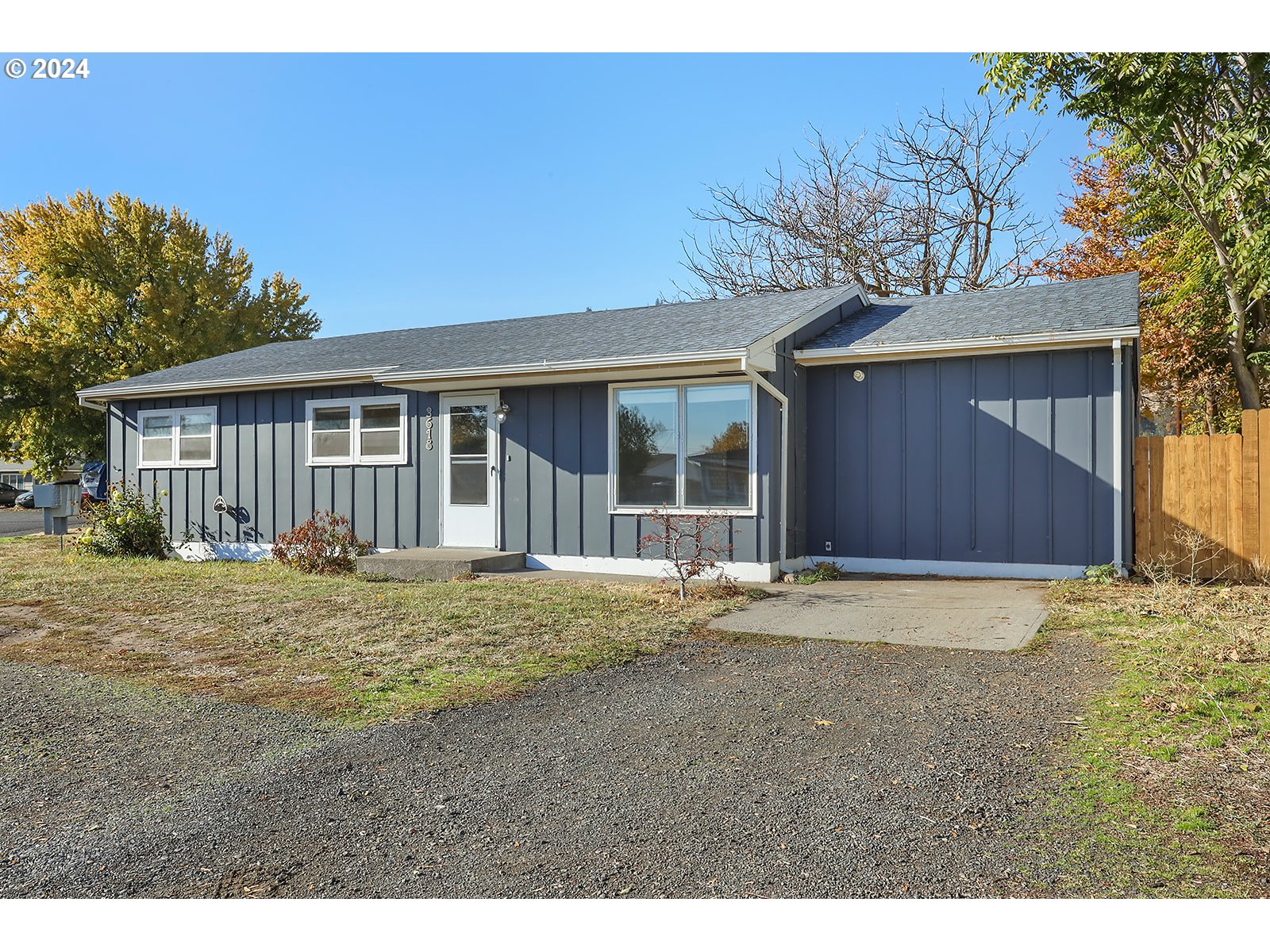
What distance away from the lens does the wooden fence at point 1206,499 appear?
8.38m

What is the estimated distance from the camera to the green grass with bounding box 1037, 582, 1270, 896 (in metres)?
2.52

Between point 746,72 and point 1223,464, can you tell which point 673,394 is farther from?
point 1223,464

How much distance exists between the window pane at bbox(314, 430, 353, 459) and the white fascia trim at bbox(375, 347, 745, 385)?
1.58m

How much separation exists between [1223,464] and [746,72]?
23.6ft

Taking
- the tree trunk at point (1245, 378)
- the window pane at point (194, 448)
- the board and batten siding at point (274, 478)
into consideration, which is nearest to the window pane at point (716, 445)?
the board and batten siding at point (274, 478)

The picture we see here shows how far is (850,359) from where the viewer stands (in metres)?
9.66

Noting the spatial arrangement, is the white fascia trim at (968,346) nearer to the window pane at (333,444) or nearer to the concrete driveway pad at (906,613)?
the concrete driveway pad at (906,613)

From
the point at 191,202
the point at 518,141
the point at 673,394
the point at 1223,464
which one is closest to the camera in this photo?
the point at 1223,464

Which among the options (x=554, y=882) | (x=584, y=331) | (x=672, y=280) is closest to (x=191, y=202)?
(x=672, y=280)

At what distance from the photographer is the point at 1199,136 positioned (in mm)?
13758

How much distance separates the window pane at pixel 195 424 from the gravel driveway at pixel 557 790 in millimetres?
8402

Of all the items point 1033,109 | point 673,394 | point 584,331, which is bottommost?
point 673,394

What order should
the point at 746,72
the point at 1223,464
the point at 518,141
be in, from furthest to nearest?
the point at 518,141 < the point at 746,72 < the point at 1223,464

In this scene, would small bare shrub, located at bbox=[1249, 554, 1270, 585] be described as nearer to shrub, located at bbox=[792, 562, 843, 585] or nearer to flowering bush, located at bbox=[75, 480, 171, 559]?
shrub, located at bbox=[792, 562, 843, 585]
